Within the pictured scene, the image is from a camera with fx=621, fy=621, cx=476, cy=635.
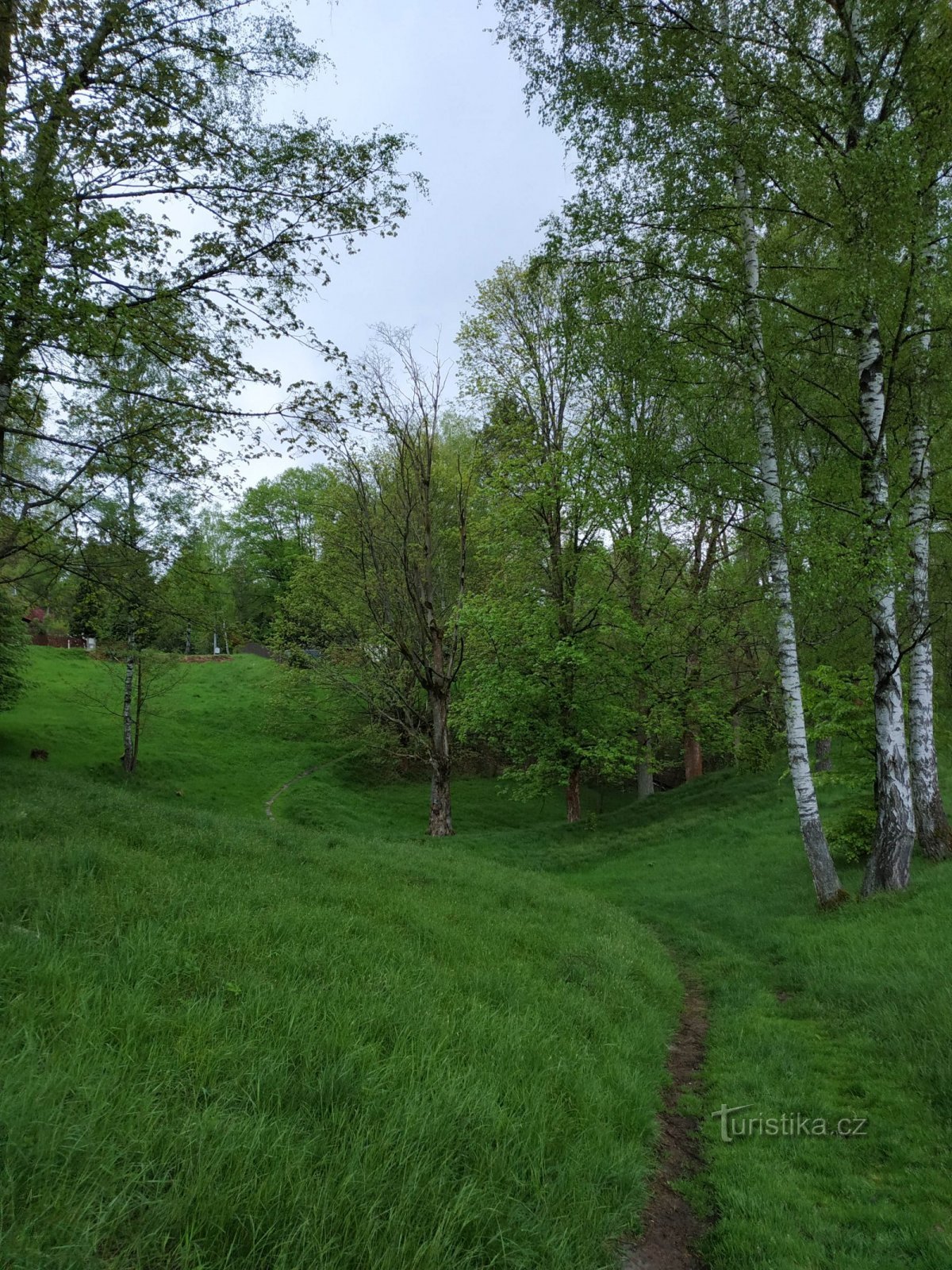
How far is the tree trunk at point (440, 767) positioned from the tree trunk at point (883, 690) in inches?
458

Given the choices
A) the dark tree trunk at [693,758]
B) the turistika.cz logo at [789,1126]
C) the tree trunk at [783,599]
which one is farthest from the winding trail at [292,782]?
the turistika.cz logo at [789,1126]

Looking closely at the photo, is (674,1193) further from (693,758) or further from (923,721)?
(693,758)

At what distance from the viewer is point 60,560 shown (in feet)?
27.6

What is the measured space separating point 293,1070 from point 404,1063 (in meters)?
0.70

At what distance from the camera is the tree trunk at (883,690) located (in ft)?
30.6

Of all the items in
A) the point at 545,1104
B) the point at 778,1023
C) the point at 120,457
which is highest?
the point at 120,457

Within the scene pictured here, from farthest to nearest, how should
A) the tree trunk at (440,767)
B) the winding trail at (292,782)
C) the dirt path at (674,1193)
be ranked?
the winding trail at (292,782) < the tree trunk at (440,767) < the dirt path at (674,1193)

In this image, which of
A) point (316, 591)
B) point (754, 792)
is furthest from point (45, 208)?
point (316, 591)

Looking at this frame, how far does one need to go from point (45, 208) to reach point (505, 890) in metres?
10.1

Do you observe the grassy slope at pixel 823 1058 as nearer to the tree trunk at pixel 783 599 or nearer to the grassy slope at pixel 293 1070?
the grassy slope at pixel 293 1070

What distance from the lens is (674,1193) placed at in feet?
13.0

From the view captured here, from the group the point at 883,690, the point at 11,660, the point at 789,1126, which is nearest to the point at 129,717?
the point at 11,660

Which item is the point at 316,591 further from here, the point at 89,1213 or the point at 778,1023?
the point at 89,1213

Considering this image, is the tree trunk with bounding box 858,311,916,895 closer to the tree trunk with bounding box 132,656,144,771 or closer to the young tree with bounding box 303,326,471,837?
the young tree with bounding box 303,326,471,837
